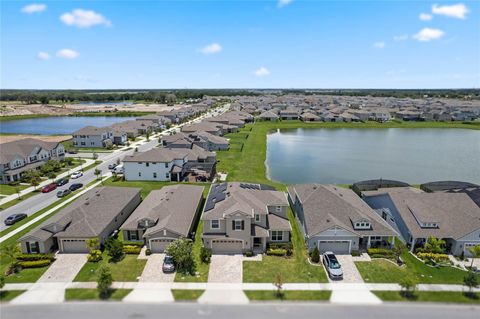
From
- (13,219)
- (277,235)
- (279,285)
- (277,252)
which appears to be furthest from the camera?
(13,219)

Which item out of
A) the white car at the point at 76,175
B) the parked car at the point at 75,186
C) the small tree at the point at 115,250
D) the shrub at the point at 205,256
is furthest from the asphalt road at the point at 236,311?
the white car at the point at 76,175

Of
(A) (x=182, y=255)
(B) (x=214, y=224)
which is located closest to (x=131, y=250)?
(A) (x=182, y=255)

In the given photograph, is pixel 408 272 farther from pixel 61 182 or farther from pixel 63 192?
pixel 61 182

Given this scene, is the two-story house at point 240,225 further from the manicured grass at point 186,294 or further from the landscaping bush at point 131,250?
the landscaping bush at point 131,250

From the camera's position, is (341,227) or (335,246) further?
(335,246)

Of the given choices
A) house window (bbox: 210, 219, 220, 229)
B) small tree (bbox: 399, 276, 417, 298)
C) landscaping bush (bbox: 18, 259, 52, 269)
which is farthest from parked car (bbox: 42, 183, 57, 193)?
small tree (bbox: 399, 276, 417, 298)

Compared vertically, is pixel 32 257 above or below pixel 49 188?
below

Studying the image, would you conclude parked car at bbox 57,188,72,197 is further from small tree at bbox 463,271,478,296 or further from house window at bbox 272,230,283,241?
small tree at bbox 463,271,478,296
